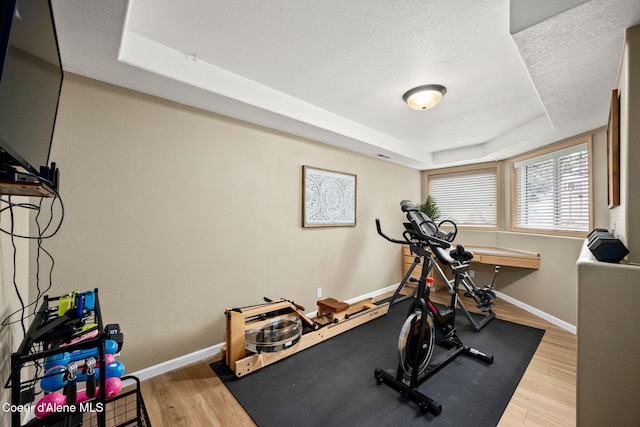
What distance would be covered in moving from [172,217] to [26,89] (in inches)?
59.2

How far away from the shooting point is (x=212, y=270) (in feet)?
8.05

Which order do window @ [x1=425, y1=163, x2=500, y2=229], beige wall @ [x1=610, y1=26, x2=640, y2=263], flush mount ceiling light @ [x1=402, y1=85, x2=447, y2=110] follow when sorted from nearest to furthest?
beige wall @ [x1=610, y1=26, x2=640, y2=263], flush mount ceiling light @ [x1=402, y1=85, x2=447, y2=110], window @ [x1=425, y1=163, x2=500, y2=229]

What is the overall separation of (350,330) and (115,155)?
2781mm

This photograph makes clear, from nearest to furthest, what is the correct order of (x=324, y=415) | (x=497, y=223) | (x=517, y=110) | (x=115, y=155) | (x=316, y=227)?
1. (x=324, y=415)
2. (x=115, y=155)
3. (x=517, y=110)
4. (x=316, y=227)
5. (x=497, y=223)

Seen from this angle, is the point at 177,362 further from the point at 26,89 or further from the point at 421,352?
the point at 26,89

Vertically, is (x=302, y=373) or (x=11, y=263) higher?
(x=11, y=263)

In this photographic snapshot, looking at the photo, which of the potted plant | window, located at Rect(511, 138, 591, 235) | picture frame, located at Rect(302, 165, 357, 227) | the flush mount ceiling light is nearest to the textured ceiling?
the flush mount ceiling light

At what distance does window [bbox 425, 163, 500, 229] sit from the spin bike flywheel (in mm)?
3298

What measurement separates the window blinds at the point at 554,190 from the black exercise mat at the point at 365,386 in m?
1.55

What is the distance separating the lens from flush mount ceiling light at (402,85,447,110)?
241 centimetres

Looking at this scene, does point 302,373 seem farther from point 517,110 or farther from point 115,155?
point 517,110

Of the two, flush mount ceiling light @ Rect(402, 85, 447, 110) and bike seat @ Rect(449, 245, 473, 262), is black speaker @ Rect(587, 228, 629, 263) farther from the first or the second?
flush mount ceiling light @ Rect(402, 85, 447, 110)

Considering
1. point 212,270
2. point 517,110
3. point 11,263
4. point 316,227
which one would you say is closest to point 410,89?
point 517,110

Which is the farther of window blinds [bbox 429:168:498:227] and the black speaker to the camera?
window blinds [bbox 429:168:498:227]
